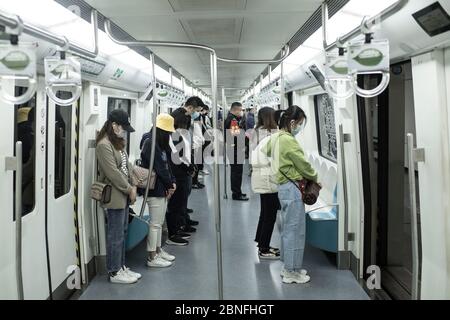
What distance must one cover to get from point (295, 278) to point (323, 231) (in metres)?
0.64

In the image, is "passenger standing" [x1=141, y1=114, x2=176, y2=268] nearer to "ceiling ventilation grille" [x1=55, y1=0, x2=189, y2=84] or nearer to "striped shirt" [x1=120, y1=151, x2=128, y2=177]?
"striped shirt" [x1=120, y1=151, x2=128, y2=177]

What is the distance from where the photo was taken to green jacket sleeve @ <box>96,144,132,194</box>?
3.45 metres

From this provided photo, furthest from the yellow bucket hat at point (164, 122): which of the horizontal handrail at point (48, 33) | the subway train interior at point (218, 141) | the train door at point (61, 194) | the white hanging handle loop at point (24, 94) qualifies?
the white hanging handle loop at point (24, 94)

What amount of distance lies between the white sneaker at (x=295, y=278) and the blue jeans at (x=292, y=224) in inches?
2.5

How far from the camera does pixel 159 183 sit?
403cm

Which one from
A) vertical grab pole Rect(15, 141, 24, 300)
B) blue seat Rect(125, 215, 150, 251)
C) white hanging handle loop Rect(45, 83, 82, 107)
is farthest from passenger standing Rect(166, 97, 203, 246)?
vertical grab pole Rect(15, 141, 24, 300)

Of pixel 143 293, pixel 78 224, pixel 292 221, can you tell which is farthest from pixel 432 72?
pixel 78 224

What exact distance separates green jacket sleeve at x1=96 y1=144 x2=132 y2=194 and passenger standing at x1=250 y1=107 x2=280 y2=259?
4.66 feet

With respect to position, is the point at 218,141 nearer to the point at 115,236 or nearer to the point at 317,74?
the point at 115,236

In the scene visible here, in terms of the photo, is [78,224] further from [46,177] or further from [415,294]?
[415,294]

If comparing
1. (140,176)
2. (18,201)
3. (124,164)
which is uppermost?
(124,164)

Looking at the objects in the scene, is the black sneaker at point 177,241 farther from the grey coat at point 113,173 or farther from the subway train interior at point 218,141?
the grey coat at point 113,173

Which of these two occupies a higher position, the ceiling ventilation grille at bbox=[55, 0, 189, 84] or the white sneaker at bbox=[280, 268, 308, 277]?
the ceiling ventilation grille at bbox=[55, 0, 189, 84]

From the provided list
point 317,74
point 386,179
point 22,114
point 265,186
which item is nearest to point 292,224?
point 265,186
